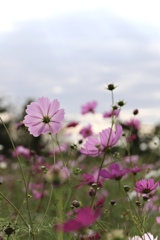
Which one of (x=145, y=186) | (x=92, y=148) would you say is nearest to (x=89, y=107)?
(x=92, y=148)

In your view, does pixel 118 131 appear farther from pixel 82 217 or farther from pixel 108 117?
pixel 108 117

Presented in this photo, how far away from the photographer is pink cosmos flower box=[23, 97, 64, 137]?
117cm

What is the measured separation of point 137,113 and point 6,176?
3185 millimetres

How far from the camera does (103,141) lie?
1.14 meters

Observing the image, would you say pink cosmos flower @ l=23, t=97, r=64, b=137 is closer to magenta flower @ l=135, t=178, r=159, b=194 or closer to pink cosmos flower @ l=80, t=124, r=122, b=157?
pink cosmos flower @ l=80, t=124, r=122, b=157

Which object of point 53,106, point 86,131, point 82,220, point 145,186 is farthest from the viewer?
point 86,131

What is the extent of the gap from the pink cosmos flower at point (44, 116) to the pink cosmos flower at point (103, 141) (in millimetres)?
100

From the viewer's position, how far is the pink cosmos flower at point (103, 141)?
1.10 metres

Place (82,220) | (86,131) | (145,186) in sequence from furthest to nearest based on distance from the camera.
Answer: (86,131)
(145,186)
(82,220)

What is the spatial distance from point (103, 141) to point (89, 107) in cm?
150

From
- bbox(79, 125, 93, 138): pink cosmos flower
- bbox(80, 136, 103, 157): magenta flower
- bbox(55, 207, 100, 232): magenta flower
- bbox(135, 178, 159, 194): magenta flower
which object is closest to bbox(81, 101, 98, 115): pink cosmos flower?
bbox(79, 125, 93, 138): pink cosmos flower

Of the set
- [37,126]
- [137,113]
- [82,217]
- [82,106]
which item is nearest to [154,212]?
[82,106]

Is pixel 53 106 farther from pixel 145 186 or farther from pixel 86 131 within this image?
pixel 86 131

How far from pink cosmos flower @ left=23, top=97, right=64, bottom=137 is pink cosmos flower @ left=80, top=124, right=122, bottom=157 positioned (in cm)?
10
